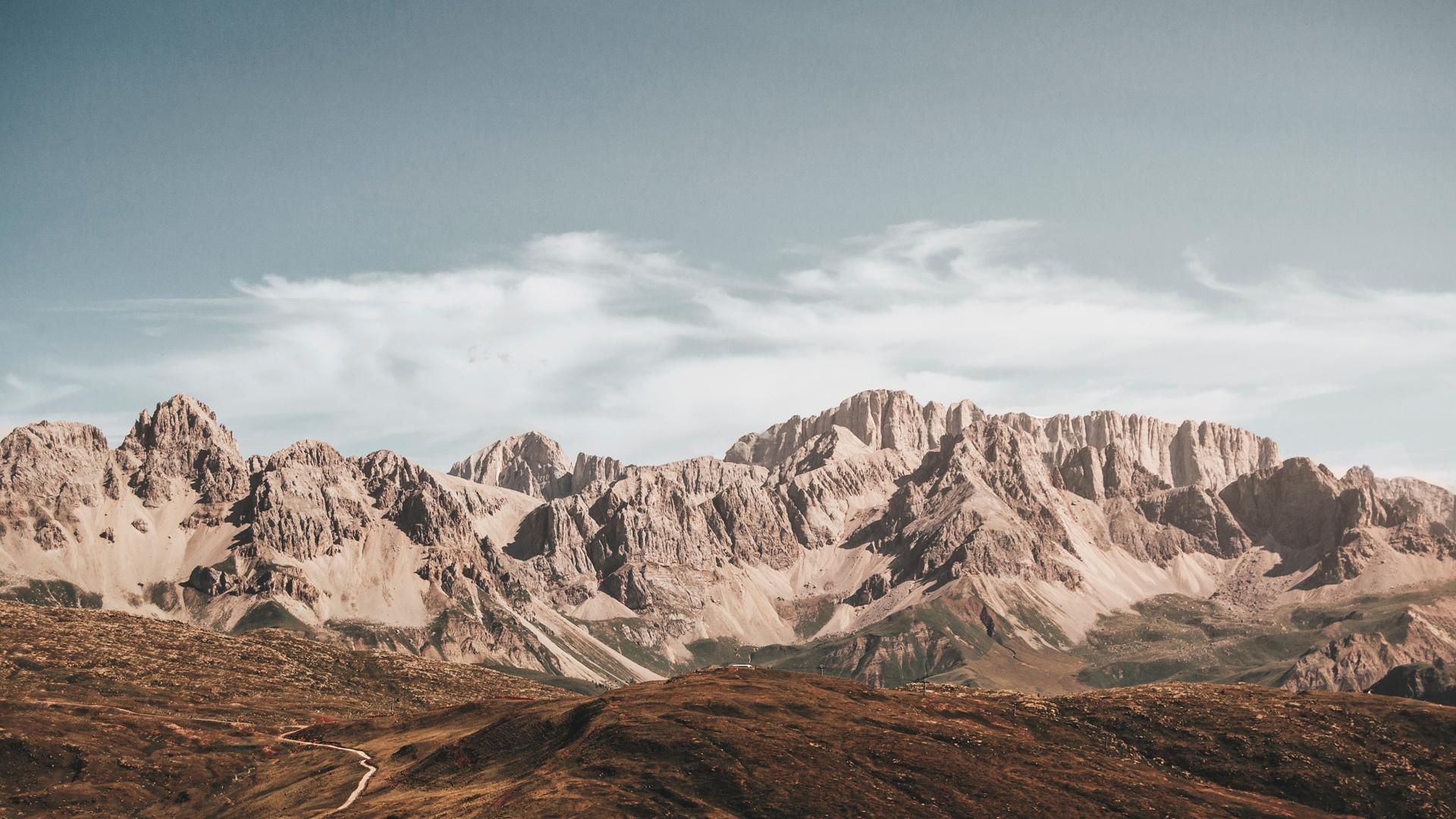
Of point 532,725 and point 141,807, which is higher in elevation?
point 532,725

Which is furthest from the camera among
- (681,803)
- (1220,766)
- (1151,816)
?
(1220,766)

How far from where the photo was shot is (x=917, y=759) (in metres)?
158

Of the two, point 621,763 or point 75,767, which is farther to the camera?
point 75,767

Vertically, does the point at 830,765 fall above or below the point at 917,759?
below

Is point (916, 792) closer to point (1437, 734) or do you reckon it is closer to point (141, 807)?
point (1437, 734)

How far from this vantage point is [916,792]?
486 feet

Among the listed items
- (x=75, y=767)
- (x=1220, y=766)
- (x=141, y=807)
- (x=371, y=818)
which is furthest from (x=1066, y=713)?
(x=75, y=767)

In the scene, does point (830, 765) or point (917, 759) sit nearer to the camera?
point (830, 765)

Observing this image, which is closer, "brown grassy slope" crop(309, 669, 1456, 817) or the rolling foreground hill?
"brown grassy slope" crop(309, 669, 1456, 817)

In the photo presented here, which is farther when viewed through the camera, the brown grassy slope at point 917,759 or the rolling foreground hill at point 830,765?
the rolling foreground hill at point 830,765

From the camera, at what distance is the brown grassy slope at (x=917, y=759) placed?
144 meters

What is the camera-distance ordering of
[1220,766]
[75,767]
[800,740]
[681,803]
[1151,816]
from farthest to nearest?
[75,767], [1220,766], [800,740], [1151,816], [681,803]

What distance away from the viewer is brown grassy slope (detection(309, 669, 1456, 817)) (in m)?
144

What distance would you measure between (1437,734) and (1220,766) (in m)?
37.2
